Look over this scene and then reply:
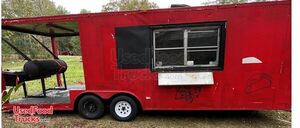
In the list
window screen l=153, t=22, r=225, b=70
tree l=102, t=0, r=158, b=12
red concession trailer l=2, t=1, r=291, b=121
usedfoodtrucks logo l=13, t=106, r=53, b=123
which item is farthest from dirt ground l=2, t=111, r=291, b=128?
tree l=102, t=0, r=158, b=12

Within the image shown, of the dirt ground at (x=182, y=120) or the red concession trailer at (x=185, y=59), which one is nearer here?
the red concession trailer at (x=185, y=59)

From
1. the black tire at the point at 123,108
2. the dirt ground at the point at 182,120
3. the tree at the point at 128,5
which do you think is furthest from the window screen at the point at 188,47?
the tree at the point at 128,5

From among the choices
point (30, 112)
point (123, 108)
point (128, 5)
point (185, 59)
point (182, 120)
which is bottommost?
point (182, 120)

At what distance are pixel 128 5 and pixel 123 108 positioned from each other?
92.0ft

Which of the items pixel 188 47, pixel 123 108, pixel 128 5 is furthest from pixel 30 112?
pixel 128 5

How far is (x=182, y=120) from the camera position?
243 inches

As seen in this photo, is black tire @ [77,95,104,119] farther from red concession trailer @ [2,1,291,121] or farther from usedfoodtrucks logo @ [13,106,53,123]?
usedfoodtrucks logo @ [13,106,53,123]

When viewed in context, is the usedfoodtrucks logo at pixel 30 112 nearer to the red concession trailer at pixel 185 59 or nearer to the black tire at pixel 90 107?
the red concession trailer at pixel 185 59

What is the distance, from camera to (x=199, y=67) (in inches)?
227

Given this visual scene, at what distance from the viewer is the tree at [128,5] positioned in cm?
3272

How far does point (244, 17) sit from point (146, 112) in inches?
128

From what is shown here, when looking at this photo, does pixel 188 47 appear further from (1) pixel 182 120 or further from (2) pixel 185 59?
(1) pixel 182 120

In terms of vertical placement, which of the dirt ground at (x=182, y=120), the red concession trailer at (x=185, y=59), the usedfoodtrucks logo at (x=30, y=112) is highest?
the red concession trailer at (x=185, y=59)

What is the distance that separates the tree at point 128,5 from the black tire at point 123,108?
26.7m
